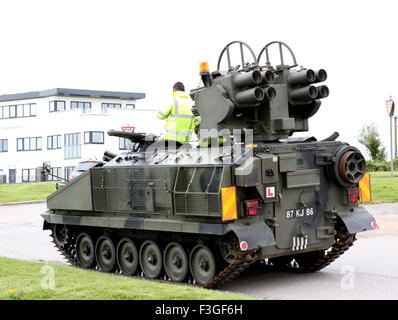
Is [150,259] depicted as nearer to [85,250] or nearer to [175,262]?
[175,262]

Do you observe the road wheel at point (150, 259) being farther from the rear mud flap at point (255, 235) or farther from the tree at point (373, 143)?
the tree at point (373, 143)

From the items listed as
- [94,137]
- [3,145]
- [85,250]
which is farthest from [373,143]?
[85,250]

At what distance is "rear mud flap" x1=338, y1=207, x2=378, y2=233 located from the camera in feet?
36.0

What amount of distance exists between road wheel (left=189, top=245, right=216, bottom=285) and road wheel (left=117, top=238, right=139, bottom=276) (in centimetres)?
149

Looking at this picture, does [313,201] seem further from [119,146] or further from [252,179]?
[119,146]

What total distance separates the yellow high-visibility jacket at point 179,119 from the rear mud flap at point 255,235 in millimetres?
2786

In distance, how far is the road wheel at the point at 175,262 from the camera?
10.7m

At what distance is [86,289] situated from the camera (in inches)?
346

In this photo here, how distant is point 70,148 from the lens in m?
60.0

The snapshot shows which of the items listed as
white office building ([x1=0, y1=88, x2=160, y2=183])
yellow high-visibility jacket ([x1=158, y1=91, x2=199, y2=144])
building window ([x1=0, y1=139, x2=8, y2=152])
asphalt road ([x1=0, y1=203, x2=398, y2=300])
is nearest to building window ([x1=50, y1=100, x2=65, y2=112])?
white office building ([x1=0, y1=88, x2=160, y2=183])

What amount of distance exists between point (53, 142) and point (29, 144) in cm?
298

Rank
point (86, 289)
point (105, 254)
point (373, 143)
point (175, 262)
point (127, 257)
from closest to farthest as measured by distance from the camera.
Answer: point (86, 289) → point (175, 262) → point (127, 257) → point (105, 254) → point (373, 143)

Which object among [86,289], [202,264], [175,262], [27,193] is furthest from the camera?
[27,193]

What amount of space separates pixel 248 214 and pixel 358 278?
2154 millimetres
